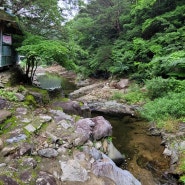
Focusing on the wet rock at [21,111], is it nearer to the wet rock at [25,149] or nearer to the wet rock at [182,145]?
the wet rock at [25,149]

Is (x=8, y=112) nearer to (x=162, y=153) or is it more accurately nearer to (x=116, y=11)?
(x=162, y=153)

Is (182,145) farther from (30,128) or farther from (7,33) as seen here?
(7,33)

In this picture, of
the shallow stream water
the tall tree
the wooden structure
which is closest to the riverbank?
the shallow stream water

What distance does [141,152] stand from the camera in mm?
6688

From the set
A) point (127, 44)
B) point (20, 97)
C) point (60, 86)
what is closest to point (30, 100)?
point (20, 97)

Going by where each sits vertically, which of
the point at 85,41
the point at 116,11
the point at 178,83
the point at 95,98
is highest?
the point at 116,11

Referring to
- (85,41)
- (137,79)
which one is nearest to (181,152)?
(137,79)

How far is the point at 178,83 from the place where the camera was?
1045 centimetres

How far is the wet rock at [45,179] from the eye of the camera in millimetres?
3760

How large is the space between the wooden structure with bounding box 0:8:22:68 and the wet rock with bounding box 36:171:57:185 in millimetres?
6851

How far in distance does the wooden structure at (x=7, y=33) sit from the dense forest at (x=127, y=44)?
0.49m

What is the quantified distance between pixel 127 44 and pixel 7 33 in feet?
31.1

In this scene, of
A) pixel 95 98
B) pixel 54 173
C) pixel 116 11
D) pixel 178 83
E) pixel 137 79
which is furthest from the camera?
pixel 116 11

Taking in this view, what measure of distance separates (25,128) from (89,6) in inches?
705
